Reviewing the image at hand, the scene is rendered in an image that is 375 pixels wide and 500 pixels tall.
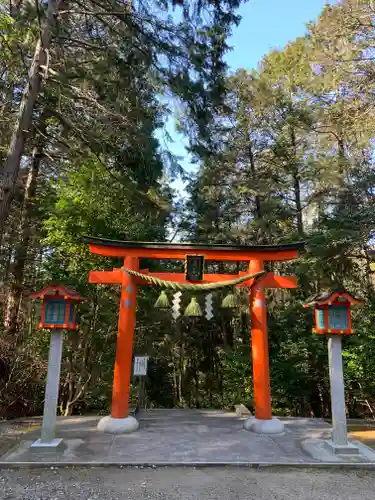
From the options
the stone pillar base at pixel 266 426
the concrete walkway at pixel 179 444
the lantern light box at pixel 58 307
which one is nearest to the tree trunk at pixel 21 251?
the concrete walkway at pixel 179 444

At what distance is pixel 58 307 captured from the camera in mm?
5043

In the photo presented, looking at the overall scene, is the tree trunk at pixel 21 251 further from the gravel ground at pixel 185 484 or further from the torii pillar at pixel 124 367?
the gravel ground at pixel 185 484

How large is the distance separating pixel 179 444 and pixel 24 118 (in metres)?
5.71

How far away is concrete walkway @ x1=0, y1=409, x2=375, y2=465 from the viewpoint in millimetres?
4340

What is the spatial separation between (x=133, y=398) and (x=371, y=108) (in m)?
9.34

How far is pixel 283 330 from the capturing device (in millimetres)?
9625

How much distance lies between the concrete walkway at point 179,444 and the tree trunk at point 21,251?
2.81 metres

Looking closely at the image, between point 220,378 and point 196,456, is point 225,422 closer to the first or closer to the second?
point 196,456

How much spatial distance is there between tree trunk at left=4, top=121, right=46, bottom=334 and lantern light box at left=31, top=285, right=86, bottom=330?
11.1 feet

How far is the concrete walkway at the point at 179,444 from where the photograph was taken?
4.34 metres

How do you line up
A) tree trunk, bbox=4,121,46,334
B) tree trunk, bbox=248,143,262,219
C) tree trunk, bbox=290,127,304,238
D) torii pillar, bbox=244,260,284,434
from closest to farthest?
torii pillar, bbox=244,260,284,434 → tree trunk, bbox=4,121,46,334 → tree trunk, bbox=290,127,304,238 → tree trunk, bbox=248,143,262,219

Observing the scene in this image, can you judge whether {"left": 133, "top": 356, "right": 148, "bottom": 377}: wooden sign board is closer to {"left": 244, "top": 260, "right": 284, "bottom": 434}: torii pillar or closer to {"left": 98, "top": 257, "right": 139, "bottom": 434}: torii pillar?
{"left": 98, "top": 257, "right": 139, "bottom": 434}: torii pillar

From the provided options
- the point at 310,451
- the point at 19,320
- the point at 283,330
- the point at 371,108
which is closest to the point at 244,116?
the point at 371,108

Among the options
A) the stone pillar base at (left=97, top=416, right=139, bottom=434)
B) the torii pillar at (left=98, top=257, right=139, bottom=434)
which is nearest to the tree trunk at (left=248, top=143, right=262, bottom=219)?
the torii pillar at (left=98, top=257, right=139, bottom=434)
